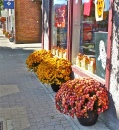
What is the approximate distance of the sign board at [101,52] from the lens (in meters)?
4.54

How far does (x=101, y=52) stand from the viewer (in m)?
4.75

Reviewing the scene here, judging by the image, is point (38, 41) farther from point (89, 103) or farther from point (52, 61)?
point (89, 103)

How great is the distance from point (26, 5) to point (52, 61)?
1501 cm

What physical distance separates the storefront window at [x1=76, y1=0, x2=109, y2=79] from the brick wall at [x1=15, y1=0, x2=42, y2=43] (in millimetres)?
14846

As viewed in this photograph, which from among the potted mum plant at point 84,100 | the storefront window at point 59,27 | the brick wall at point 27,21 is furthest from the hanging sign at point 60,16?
the brick wall at point 27,21

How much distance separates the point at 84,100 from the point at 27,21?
17323mm

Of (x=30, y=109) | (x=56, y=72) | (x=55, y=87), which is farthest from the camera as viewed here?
(x=55, y=87)

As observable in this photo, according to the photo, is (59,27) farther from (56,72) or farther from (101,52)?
(101,52)

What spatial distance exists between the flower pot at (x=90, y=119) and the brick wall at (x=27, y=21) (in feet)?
55.6

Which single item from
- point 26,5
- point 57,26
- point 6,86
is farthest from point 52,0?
point 26,5

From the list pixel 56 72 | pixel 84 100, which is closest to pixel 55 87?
pixel 56 72

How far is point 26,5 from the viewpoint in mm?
20125

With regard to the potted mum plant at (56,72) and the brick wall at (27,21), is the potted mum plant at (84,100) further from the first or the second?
the brick wall at (27,21)

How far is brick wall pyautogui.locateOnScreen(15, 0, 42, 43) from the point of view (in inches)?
788
